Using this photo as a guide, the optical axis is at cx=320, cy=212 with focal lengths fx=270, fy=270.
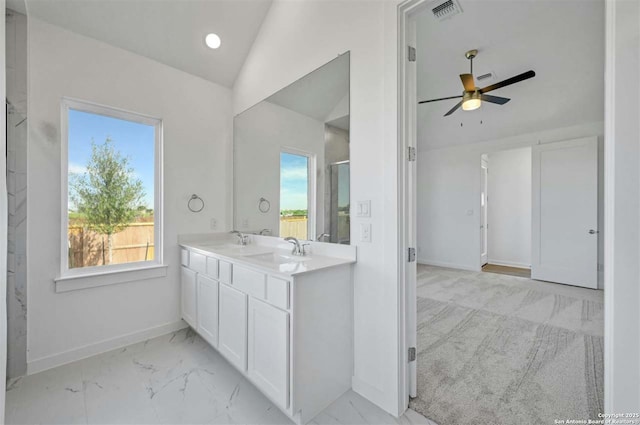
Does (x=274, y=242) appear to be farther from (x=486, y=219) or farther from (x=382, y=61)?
(x=486, y=219)

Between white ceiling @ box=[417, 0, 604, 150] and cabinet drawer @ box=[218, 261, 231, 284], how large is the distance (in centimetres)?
308

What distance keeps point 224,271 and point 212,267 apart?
0.73ft

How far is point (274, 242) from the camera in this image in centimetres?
254

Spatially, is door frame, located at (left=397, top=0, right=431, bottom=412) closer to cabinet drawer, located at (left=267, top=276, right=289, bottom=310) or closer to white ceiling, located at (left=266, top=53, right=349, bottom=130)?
white ceiling, located at (left=266, top=53, right=349, bottom=130)

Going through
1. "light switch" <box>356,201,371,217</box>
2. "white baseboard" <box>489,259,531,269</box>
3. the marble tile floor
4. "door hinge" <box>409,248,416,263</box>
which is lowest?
the marble tile floor

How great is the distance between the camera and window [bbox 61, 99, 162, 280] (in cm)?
→ 227

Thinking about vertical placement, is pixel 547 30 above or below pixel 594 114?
above

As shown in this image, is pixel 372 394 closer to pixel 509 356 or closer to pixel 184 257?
pixel 509 356

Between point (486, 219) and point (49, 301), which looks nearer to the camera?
point (49, 301)

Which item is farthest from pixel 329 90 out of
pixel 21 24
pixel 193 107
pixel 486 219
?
pixel 486 219

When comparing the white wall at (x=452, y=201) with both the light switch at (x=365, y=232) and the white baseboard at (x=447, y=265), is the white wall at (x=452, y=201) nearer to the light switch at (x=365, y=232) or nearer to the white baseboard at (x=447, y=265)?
the white baseboard at (x=447, y=265)

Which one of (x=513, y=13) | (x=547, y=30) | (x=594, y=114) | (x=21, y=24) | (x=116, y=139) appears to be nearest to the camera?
(x=21, y=24)

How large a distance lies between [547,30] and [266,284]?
3.94m

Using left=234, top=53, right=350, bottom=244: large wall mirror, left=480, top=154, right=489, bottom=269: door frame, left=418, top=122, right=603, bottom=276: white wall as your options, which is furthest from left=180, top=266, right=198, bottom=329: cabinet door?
left=480, top=154, right=489, bottom=269: door frame
